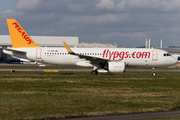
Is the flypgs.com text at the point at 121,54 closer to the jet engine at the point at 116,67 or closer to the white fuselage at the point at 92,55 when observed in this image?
the white fuselage at the point at 92,55

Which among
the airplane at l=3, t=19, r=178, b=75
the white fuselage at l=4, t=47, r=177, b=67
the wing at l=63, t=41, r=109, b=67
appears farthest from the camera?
the white fuselage at l=4, t=47, r=177, b=67

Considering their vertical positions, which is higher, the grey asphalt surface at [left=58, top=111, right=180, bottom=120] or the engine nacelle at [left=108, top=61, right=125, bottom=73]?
the engine nacelle at [left=108, top=61, right=125, bottom=73]

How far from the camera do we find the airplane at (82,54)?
3650cm

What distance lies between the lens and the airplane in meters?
36.5

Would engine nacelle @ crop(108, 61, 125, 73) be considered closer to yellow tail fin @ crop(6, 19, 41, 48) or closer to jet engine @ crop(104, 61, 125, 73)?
jet engine @ crop(104, 61, 125, 73)

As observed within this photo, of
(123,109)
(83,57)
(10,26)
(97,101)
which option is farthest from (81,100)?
(10,26)

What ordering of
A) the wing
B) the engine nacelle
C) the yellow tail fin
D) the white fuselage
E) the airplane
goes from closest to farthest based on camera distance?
the engine nacelle, the wing, the airplane, the white fuselage, the yellow tail fin

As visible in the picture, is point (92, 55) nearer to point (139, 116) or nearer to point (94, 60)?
point (94, 60)

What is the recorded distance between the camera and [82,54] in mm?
37406

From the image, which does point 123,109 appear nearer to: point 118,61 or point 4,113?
point 4,113

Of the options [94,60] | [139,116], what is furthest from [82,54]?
[139,116]

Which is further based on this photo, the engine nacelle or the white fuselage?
the white fuselage

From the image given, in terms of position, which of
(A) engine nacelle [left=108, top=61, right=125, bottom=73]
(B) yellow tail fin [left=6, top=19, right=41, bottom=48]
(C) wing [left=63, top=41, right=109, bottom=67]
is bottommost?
(A) engine nacelle [left=108, top=61, right=125, bottom=73]

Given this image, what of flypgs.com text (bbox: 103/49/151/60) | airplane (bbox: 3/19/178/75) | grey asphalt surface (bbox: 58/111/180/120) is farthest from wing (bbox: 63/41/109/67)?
grey asphalt surface (bbox: 58/111/180/120)
